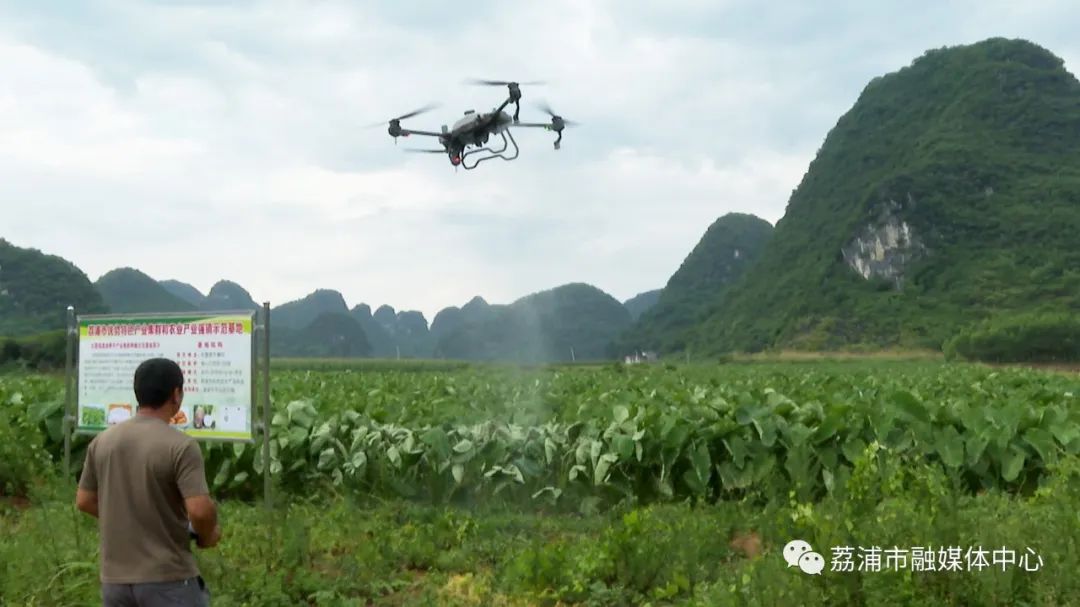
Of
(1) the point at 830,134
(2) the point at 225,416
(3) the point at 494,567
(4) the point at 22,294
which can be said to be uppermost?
(1) the point at 830,134

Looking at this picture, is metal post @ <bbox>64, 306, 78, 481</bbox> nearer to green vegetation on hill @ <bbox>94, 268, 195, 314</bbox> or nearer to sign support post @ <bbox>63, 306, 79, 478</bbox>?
sign support post @ <bbox>63, 306, 79, 478</bbox>

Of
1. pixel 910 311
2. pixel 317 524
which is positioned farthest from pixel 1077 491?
pixel 910 311

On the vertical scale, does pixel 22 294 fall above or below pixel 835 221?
below

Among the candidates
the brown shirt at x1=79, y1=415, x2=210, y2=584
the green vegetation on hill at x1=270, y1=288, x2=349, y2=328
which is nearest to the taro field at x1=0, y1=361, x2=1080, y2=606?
the brown shirt at x1=79, y1=415, x2=210, y2=584

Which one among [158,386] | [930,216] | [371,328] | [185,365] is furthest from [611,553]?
[930,216]

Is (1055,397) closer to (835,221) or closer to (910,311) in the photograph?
(910,311)

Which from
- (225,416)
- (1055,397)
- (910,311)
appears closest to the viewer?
(225,416)

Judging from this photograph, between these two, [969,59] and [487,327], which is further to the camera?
[969,59]
